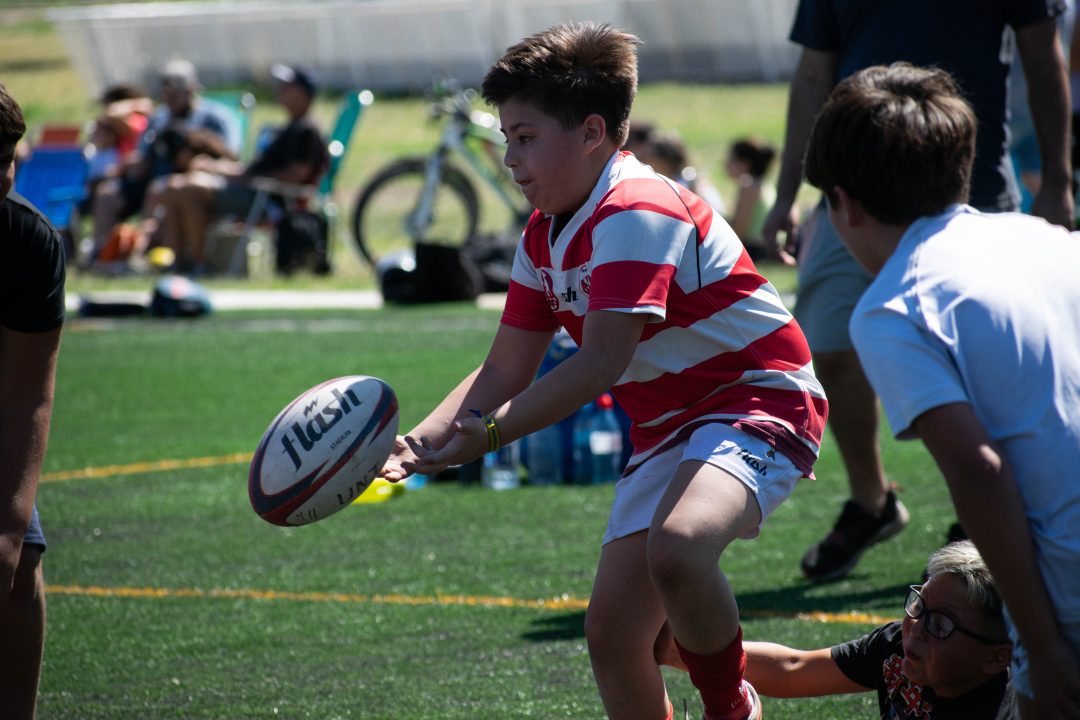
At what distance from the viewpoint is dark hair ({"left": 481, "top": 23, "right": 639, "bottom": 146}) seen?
327 cm

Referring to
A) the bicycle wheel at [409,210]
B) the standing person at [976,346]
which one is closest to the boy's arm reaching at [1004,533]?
the standing person at [976,346]

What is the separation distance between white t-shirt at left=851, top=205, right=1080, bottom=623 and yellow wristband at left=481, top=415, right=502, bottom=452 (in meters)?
0.97

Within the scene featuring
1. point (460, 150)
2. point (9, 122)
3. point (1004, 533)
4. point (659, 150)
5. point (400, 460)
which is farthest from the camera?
point (460, 150)

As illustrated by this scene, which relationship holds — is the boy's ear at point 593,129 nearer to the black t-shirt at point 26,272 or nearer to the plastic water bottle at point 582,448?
the black t-shirt at point 26,272

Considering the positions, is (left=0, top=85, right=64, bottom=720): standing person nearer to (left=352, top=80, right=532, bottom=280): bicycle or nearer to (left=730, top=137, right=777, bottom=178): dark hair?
(left=730, top=137, right=777, bottom=178): dark hair

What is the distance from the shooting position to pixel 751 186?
47.2 ft

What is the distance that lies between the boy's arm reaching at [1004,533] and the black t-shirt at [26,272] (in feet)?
6.02

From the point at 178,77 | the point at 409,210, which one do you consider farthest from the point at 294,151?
the point at 409,210

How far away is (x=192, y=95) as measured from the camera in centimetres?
1728

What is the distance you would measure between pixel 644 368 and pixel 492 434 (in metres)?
0.46

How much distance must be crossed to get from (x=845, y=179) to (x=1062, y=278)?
36 centimetres

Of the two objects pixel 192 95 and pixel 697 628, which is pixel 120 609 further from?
pixel 192 95

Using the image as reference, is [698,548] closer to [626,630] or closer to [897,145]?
[626,630]

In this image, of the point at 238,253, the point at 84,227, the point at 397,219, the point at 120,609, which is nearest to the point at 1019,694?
the point at 120,609
